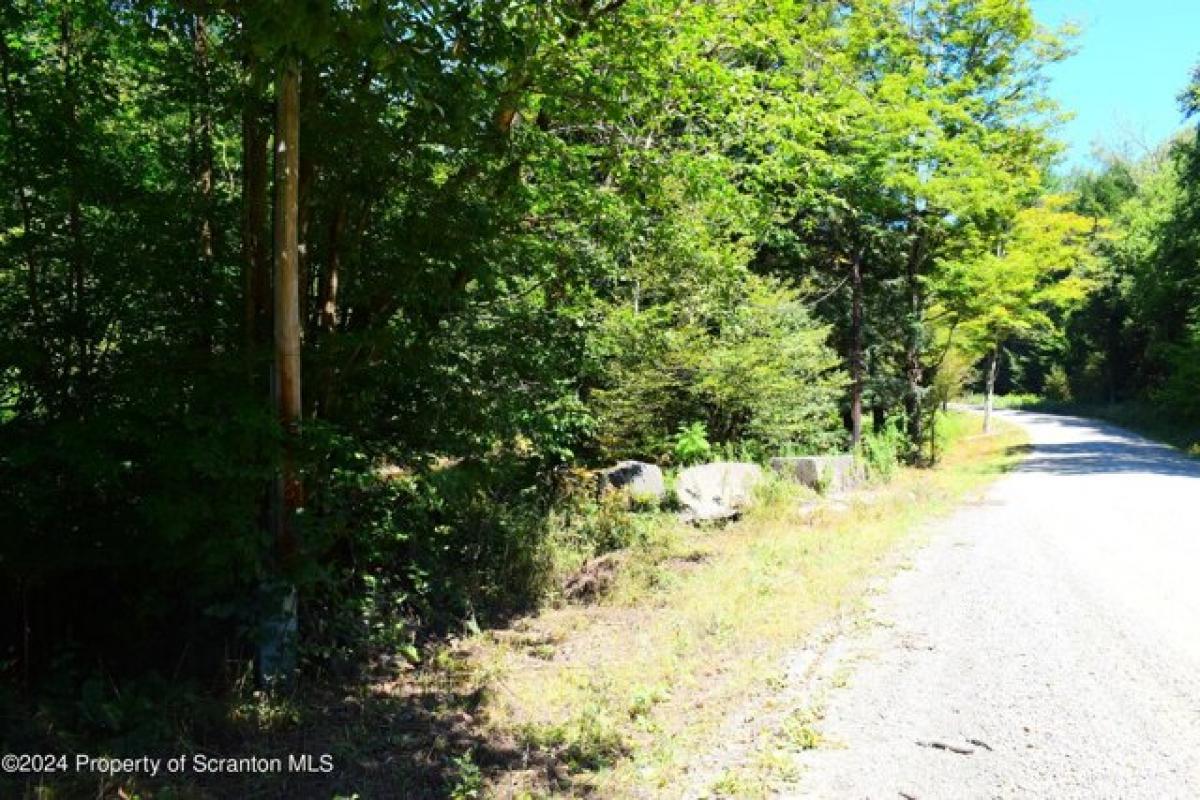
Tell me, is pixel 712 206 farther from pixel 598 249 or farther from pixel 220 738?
pixel 220 738

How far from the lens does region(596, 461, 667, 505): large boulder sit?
11.0m

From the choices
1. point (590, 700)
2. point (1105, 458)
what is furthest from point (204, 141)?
point (1105, 458)

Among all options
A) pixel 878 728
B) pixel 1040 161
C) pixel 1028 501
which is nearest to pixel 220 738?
pixel 878 728

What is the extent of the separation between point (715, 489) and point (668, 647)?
18.2 ft

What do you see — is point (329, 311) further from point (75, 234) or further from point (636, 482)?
point (636, 482)

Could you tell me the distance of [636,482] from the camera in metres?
11.2

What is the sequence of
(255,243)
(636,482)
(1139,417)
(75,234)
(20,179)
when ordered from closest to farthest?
(20,179) < (75,234) < (255,243) < (636,482) < (1139,417)

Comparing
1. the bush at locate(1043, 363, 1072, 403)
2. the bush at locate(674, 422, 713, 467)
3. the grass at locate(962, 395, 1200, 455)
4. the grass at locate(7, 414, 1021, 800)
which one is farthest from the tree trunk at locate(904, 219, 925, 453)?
the bush at locate(1043, 363, 1072, 403)

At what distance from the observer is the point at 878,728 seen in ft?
14.6

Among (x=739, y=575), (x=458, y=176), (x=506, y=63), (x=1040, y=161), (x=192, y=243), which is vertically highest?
(x=1040, y=161)

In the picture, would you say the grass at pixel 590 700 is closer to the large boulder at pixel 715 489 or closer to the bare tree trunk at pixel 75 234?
the large boulder at pixel 715 489

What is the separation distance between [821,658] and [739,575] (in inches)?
104

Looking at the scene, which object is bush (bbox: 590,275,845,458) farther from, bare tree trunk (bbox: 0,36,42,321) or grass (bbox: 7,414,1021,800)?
bare tree trunk (bbox: 0,36,42,321)

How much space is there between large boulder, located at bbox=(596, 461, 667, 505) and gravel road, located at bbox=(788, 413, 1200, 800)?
11.5ft
